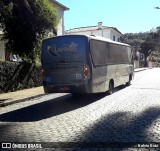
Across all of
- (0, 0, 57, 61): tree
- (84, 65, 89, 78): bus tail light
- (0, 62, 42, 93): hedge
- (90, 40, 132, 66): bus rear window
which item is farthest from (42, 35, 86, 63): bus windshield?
(0, 62, 42, 93): hedge

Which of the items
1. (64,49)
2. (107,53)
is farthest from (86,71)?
(107,53)

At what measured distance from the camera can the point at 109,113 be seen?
10.7 metres

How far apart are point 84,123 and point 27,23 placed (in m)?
9.46

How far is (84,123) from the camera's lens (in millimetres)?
9016

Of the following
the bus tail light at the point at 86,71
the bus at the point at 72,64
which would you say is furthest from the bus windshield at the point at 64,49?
the bus tail light at the point at 86,71

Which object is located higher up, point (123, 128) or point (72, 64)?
point (72, 64)

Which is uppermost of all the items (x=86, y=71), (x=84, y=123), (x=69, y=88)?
(x=86, y=71)

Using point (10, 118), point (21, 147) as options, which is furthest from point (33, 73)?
point (21, 147)

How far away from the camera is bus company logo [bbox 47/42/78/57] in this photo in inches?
539

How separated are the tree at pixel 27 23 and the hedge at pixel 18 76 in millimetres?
1212

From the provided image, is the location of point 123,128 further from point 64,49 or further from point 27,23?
point 27,23

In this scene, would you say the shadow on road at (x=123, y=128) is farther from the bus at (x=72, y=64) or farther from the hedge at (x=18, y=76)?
the hedge at (x=18, y=76)

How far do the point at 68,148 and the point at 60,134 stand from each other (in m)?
1.27

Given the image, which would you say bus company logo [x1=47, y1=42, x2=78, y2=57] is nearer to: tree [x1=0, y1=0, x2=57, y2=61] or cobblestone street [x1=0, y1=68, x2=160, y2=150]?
cobblestone street [x1=0, y1=68, x2=160, y2=150]
